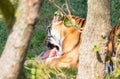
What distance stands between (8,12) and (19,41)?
0.10 meters

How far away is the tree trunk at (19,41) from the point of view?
1.29 m

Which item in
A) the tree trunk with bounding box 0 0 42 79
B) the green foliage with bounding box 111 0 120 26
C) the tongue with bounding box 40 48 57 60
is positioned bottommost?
the tongue with bounding box 40 48 57 60

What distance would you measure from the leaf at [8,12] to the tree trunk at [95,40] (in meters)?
1.81

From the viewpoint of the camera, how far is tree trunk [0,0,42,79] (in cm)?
129

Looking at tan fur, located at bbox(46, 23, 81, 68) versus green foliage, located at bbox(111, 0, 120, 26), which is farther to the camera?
green foliage, located at bbox(111, 0, 120, 26)

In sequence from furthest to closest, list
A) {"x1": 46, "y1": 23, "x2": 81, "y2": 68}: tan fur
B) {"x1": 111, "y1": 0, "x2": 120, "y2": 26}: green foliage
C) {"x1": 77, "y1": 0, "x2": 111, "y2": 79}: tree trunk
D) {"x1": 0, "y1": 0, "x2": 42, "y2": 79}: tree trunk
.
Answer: {"x1": 111, "y1": 0, "x2": 120, "y2": 26}: green foliage
{"x1": 46, "y1": 23, "x2": 81, "y2": 68}: tan fur
{"x1": 77, "y1": 0, "x2": 111, "y2": 79}: tree trunk
{"x1": 0, "y1": 0, "x2": 42, "y2": 79}: tree trunk

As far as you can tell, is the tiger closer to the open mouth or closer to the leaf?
the open mouth

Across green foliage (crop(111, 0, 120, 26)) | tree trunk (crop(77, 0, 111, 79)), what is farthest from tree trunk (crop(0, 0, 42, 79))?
green foliage (crop(111, 0, 120, 26))

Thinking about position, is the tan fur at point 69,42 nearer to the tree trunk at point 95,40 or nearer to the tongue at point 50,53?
the tongue at point 50,53

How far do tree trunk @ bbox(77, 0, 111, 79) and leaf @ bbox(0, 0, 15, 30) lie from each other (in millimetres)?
1812

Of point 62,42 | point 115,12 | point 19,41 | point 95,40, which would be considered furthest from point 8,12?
point 115,12

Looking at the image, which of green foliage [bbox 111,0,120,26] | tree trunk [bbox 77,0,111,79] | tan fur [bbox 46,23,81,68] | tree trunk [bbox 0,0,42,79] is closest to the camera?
tree trunk [bbox 0,0,42,79]

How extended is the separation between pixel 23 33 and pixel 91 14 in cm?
Answer: 195

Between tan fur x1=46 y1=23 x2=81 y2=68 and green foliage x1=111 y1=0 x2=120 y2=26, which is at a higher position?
green foliage x1=111 y1=0 x2=120 y2=26
